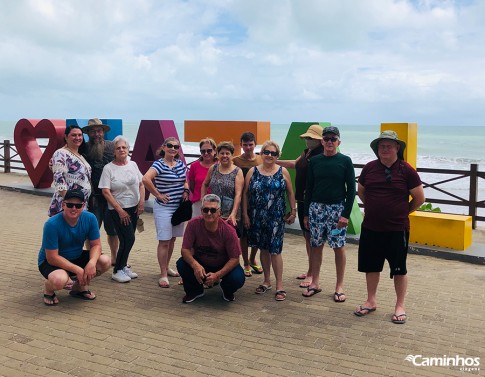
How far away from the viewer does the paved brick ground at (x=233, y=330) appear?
12.6 feet

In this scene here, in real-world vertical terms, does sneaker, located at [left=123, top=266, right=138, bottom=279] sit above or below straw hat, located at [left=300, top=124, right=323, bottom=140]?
below

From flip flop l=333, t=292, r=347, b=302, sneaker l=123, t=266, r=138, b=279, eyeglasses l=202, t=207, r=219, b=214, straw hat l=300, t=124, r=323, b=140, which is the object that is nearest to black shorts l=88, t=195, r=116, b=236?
sneaker l=123, t=266, r=138, b=279

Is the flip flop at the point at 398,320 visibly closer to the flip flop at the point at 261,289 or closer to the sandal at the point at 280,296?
the sandal at the point at 280,296

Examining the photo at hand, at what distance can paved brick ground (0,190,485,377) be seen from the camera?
12.6 ft

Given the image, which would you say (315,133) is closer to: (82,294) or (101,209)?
(101,209)

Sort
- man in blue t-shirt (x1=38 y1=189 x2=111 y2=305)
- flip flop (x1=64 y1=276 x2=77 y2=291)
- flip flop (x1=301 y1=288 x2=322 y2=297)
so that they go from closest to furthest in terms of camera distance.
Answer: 1. man in blue t-shirt (x1=38 y1=189 x2=111 y2=305)
2. flip flop (x1=64 y1=276 x2=77 y2=291)
3. flip flop (x1=301 y1=288 x2=322 y2=297)

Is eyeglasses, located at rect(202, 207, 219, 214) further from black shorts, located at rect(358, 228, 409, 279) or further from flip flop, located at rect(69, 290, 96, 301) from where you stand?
flip flop, located at rect(69, 290, 96, 301)

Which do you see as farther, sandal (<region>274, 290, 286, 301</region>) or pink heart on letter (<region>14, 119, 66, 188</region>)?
pink heart on letter (<region>14, 119, 66, 188</region>)

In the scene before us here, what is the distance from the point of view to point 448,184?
73.2 feet

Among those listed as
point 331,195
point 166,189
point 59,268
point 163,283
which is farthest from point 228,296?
point 59,268

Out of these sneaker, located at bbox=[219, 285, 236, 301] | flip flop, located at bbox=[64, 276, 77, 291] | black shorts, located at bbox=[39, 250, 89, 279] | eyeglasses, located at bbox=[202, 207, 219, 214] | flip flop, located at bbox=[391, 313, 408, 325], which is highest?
eyeglasses, located at bbox=[202, 207, 219, 214]

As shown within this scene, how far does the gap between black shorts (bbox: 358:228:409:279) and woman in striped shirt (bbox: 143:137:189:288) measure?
6.62ft

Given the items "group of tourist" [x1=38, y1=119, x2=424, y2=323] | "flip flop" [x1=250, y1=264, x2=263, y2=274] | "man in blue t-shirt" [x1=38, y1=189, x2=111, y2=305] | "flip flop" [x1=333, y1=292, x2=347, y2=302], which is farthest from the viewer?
"flip flop" [x1=250, y1=264, x2=263, y2=274]

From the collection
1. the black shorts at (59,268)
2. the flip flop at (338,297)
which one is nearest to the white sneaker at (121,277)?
the black shorts at (59,268)
